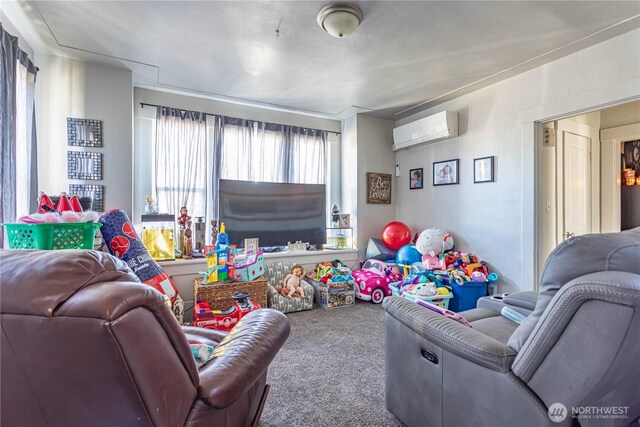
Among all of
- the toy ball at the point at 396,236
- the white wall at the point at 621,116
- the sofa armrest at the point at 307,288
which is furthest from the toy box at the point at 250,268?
the white wall at the point at 621,116

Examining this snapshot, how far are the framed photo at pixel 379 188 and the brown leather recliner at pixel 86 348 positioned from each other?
383cm

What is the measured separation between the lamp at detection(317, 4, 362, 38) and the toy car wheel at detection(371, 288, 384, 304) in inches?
104

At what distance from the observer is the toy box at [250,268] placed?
117 inches

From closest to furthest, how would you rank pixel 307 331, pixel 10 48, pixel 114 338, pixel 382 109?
pixel 114 338, pixel 10 48, pixel 307 331, pixel 382 109

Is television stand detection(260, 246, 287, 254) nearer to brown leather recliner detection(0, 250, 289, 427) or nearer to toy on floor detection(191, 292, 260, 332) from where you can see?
toy on floor detection(191, 292, 260, 332)

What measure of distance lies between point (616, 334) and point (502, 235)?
8.67 feet

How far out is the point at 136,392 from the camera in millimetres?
614

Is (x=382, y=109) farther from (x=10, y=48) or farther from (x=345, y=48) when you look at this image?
(x=10, y=48)

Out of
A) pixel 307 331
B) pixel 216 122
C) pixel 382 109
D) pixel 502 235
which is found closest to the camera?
pixel 307 331

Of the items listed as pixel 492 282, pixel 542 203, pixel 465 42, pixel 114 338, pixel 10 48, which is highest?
pixel 465 42

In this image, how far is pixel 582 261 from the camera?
95 cm

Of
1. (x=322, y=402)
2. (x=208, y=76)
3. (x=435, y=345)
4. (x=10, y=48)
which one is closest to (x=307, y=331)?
(x=322, y=402)

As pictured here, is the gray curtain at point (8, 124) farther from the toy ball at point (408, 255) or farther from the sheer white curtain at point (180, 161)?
the toy ball at point (408, 255)

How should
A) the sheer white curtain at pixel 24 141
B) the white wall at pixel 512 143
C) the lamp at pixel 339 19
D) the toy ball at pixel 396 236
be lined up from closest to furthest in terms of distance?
the lamp at pixel 339 19, the sheer white curtain at pixel 24 141, the white wall at pixel 512 143, the toy ball at pixel 396 236
